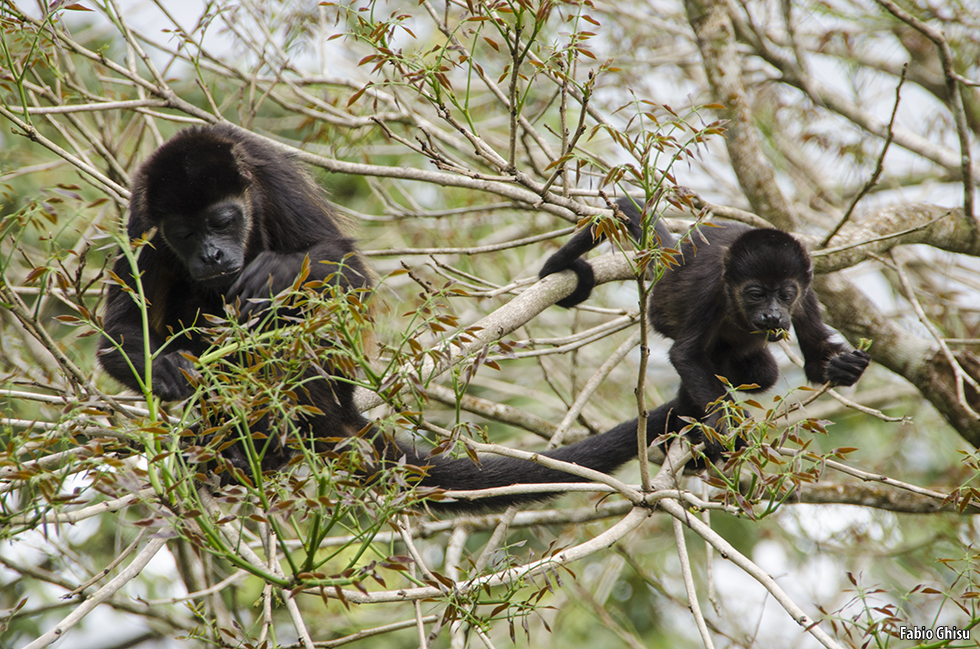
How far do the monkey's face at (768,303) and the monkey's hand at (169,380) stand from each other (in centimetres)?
249

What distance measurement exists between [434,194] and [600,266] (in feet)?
14.7

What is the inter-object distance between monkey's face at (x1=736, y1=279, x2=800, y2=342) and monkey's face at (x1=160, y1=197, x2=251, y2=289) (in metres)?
2.39

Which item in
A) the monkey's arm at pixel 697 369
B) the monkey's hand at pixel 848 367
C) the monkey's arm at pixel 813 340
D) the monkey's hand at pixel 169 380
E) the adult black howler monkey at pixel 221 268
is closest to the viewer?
the monkey's hand at pixel 169 380

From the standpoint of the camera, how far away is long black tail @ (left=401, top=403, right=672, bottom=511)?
3541 millimetres

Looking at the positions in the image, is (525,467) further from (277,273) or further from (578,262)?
(277,273)

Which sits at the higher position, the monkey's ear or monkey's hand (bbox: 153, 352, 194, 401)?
the monkey's ear

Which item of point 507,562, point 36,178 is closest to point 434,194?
point 36,178

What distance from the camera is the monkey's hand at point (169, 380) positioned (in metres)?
3.17

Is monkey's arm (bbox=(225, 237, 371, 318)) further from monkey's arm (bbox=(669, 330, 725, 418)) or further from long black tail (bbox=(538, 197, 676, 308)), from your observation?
monkey's arm (bbox=(669, 330, 725, 418))

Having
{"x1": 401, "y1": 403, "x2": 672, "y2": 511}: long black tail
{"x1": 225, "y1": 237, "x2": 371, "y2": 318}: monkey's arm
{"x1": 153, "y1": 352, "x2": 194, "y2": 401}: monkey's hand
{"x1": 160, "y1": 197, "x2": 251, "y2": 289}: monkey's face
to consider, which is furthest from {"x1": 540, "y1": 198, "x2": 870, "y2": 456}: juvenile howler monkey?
{"x1": 153, "y1": 352, "x2": 194, "y2": 401}: monkey's hand

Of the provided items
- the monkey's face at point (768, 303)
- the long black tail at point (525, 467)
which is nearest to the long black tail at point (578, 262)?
the monkey's face at point (768, 303)

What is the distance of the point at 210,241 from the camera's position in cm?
364

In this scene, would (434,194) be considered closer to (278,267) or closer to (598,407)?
(598,407)

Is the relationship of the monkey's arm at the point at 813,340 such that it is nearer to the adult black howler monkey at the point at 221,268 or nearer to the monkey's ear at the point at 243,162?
the adult black howler monkey at the point at 221,268
